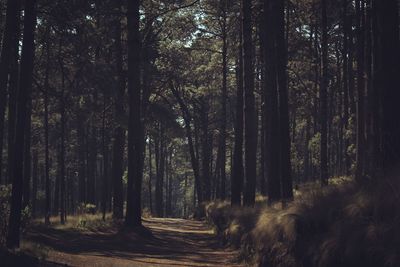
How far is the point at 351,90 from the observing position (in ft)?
98.6

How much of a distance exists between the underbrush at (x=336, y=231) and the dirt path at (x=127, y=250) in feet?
8.35

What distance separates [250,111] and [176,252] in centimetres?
719

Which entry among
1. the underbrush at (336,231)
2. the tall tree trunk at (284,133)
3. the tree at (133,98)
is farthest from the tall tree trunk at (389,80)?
the tree at (133,98)

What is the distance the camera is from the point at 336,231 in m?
7.77

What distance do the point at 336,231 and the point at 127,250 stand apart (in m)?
8.82

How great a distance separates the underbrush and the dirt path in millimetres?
2546

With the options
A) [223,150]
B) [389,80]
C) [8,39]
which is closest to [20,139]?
[8,39]

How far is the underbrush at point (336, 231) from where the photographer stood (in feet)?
22.2

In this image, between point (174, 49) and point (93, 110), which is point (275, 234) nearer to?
point (93, 110)

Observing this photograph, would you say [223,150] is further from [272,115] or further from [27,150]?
[272,115]

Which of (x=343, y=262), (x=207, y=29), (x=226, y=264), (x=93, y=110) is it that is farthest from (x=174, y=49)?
(x=343, y=262)

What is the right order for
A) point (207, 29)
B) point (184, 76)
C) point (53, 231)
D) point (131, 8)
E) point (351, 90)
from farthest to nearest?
point (184, 76) < point (207, 29) < point (351, 90) < point (131, 8) < point (53, 231)

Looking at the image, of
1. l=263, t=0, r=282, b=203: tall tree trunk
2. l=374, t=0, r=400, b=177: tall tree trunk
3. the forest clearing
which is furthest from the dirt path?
l=374, t=0, r=400, b=177: tall tree trunk

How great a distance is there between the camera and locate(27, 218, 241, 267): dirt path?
12789 millimetres
